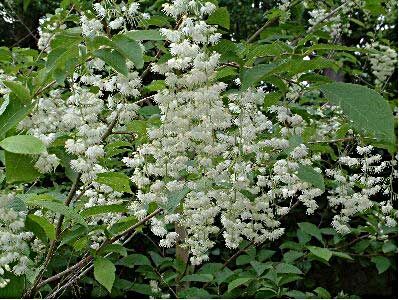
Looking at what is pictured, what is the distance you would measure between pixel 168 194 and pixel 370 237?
97.3 inches

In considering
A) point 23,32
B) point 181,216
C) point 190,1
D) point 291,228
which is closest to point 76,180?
point 181,216

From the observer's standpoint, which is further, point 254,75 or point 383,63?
point 383,63

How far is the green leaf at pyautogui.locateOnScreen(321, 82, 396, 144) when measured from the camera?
1.25 m

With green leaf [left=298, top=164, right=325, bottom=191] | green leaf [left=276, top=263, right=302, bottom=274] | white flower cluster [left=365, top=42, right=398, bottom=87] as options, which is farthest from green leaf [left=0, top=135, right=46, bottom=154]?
white flower cluster [left=365, top=42, right=398, bottom=87]

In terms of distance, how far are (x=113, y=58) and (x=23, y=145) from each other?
0.30 m

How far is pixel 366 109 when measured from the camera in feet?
4.21

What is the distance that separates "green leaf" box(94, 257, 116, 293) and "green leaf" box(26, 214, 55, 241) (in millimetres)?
220

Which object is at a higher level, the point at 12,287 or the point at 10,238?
the point at 10,238

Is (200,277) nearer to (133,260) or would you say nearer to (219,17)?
(133,260)

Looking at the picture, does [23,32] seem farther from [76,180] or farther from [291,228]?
[76,180]

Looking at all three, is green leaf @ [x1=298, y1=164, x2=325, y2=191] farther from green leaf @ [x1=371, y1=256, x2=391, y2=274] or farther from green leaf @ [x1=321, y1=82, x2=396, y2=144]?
green leaf @ [x1=371, y1=256, x2=391, y2=274]

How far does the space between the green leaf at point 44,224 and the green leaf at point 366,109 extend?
994 millimetres

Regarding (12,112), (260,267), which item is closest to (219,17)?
(12,112)

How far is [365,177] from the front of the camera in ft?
7.93
